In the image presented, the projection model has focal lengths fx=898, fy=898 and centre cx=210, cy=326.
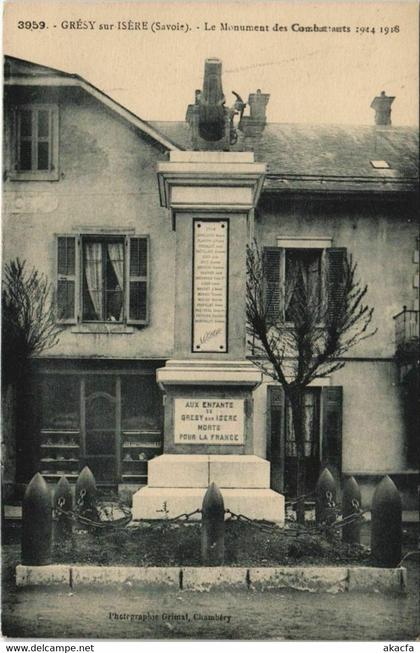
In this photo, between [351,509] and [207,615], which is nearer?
[207,615]

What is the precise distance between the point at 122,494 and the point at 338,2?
7.88 m

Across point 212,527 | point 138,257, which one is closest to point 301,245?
point 138,257

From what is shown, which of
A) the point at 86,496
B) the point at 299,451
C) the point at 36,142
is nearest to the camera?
the point at 86,496

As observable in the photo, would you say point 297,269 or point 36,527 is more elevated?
point 297,269

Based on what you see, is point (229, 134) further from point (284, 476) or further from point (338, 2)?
point (284, 476)

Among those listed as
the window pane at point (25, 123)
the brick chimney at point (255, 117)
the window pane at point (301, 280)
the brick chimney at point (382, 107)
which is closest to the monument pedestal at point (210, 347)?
the window pane at point (301, 280)

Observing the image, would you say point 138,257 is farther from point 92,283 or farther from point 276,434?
point 276,434

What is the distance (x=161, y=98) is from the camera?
1042cm

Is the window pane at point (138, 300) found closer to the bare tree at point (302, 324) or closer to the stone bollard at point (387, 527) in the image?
the bare tree at point (302, 324)

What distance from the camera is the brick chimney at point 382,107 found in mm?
10263

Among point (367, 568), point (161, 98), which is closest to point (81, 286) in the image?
point (161, 98)

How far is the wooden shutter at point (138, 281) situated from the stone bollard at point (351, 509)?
576 centimetres

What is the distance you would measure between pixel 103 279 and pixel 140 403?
2.06 meters

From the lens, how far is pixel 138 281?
563 inches
